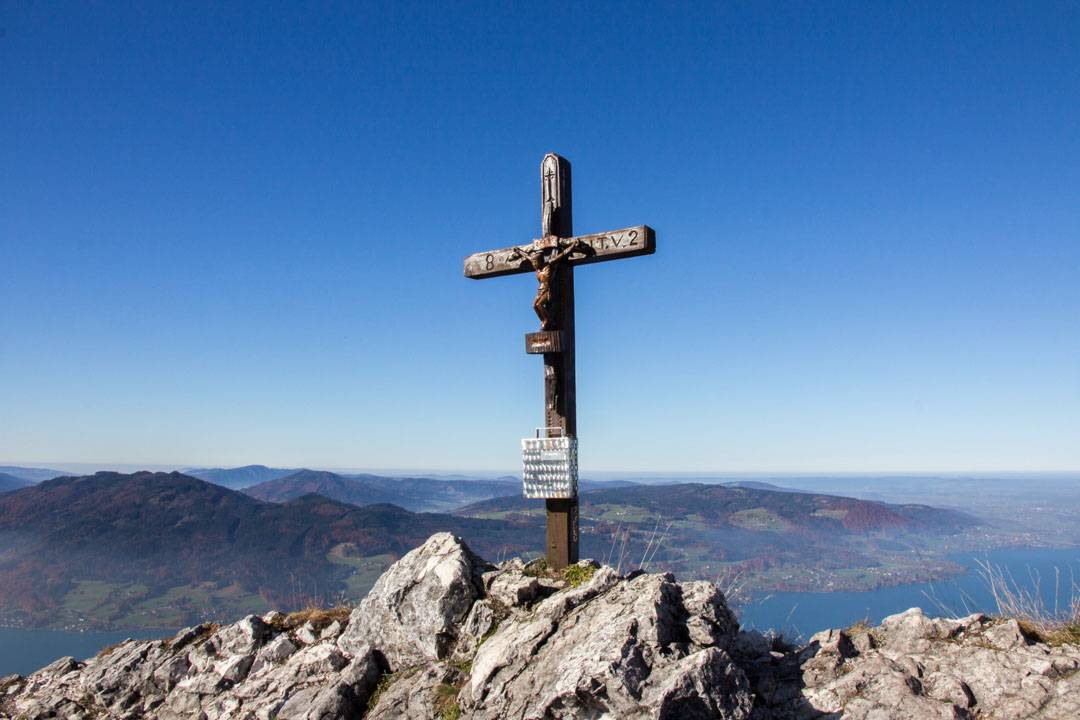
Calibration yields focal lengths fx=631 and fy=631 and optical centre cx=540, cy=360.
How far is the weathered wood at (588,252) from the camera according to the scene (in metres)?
9.80

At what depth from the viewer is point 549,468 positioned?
9.68m

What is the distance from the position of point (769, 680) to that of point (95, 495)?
234611mm

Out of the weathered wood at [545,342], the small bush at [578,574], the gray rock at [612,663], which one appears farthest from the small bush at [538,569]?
the weathered wood at [545,342]

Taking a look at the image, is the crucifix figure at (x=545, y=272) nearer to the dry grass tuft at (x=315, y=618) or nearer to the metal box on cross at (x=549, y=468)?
the metal box on cross at (x=549, y=468)

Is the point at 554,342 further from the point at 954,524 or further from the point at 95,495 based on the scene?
the point at 95,495

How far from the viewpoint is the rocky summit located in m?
5.91

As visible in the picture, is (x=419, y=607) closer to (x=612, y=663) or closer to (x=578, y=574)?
(x=578, y=574)

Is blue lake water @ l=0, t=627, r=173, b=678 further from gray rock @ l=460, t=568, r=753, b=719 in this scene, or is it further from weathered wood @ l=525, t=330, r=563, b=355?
gray rock @ l=460, t=568, r=753, b=719

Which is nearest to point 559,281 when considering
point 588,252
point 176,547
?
point 588,252

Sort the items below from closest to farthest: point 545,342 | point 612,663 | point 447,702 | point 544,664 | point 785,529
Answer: point 612,663 → point 544,664 → point 447,702 → point 545,342 → point 785,529

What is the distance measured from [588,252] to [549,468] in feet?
11.4

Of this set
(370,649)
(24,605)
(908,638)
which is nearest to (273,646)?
(370,649)

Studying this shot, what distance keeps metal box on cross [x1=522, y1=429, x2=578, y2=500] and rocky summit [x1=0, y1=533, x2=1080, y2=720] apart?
1.11 metres

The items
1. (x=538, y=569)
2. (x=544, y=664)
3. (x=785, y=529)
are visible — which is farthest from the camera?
(x=785, y=529)
